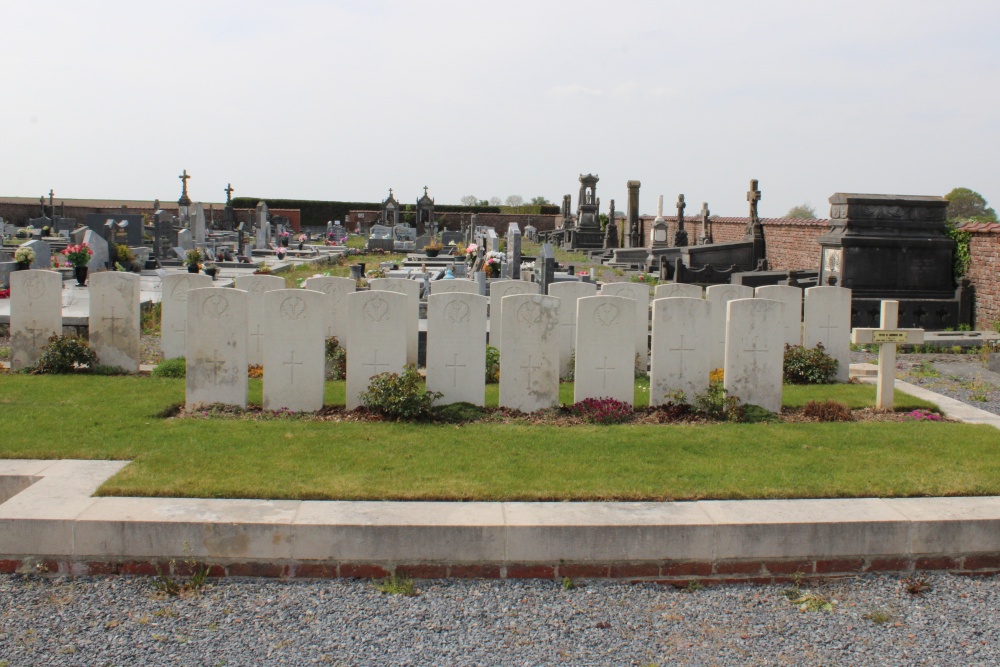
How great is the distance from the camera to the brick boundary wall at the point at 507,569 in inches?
203

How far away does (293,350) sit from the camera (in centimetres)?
821

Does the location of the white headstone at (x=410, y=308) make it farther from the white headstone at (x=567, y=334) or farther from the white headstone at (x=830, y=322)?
the white headstone at (x=830, y=322)

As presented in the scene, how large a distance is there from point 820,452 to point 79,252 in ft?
55.6

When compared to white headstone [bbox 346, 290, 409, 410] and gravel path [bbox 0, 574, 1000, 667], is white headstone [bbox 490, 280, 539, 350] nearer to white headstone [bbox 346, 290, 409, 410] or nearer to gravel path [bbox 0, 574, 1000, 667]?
white headstone [bbox 346, 290, 409, 410]

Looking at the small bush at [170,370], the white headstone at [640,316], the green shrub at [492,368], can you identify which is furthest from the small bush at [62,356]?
the white headstone at [640,316]

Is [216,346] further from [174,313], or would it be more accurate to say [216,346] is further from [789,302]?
[789,302]

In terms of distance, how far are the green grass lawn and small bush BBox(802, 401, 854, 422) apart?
360 mm

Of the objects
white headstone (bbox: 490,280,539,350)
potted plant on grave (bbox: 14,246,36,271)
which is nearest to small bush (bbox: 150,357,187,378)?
white headstone (bbox: 490,280,539,350)

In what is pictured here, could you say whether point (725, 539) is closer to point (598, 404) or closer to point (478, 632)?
point (478, 632)

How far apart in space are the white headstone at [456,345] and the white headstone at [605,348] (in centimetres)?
92

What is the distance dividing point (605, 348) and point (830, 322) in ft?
11.5

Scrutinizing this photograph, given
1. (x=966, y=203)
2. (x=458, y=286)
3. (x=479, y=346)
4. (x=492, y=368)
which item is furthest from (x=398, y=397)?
(x=966, y=203)

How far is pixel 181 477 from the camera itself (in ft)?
19.7

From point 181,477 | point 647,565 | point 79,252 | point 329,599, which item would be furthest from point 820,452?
point 79,252
